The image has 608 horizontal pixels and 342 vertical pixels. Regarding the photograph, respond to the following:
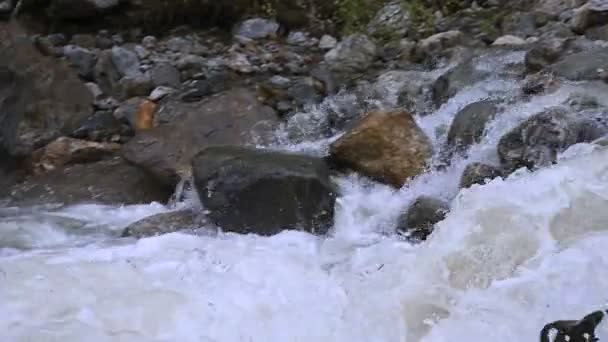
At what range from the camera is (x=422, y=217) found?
390 cm

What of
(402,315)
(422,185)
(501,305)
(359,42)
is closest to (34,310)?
(402,315)

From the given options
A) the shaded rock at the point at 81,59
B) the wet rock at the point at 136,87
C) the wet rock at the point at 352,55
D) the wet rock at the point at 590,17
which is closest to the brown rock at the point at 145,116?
the wet rock at the point at 136,87

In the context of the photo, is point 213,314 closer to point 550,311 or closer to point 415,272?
point 415,272

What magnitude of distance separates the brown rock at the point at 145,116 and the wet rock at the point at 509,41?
264cm

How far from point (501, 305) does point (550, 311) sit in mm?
175

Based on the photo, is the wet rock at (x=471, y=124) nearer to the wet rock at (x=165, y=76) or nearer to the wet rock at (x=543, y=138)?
the wet rock at (x=543, y=138)

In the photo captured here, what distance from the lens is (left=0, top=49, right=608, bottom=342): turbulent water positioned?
2.82m

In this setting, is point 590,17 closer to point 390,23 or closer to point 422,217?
point 390,23

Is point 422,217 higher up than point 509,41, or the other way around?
point 422,217

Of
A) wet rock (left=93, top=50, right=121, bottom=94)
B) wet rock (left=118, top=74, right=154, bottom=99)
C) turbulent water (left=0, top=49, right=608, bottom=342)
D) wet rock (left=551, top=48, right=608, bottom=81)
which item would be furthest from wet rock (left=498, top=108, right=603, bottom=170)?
wet rock (left=93, top=50, right=121, bottom=94)

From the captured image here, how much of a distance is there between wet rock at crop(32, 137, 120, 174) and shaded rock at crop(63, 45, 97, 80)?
54.4 inches

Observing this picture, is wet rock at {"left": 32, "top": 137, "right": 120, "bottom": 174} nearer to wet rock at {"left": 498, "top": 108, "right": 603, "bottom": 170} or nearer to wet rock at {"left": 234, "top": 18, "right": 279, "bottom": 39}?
wet rock at {"left": 234, "top": 18, "right": 279, "bottom": 39}

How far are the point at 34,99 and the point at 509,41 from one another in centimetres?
362

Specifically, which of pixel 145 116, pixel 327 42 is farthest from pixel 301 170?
pixel 327 42
